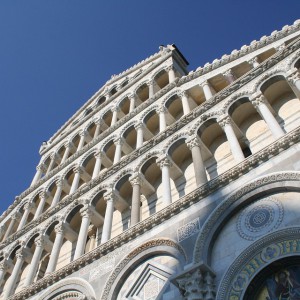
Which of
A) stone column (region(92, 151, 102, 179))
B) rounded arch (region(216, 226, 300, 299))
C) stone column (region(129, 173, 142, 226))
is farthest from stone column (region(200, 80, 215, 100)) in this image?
rounded arch (region(216, 226, 300, 299))

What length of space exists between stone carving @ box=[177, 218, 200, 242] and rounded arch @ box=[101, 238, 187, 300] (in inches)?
9.1

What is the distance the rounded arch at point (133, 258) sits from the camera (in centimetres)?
1011

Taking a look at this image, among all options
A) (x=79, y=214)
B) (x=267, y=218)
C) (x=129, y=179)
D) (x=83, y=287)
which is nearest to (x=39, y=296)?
(x=83, y=287)

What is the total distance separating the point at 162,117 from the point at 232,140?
16.2 feet

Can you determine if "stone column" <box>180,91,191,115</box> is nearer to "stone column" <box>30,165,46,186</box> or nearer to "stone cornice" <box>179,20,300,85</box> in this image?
"stone cornice" <box>179,20,300,85</box>

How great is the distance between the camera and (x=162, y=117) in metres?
16.0

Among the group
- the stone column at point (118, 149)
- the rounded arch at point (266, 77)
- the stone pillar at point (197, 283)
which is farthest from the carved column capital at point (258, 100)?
the stone column at point (118, 149)

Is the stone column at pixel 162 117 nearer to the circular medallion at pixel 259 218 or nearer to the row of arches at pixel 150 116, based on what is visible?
the row of arches at pixel 150 116

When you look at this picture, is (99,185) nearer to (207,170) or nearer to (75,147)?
(207,170)

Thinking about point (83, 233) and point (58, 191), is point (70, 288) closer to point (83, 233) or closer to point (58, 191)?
point (83, 233)

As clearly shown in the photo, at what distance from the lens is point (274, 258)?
8.00m

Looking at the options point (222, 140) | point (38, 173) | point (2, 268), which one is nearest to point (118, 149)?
point (222, 140)

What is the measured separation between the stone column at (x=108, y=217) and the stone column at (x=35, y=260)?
314cm

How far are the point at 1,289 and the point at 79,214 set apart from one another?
3921mm
